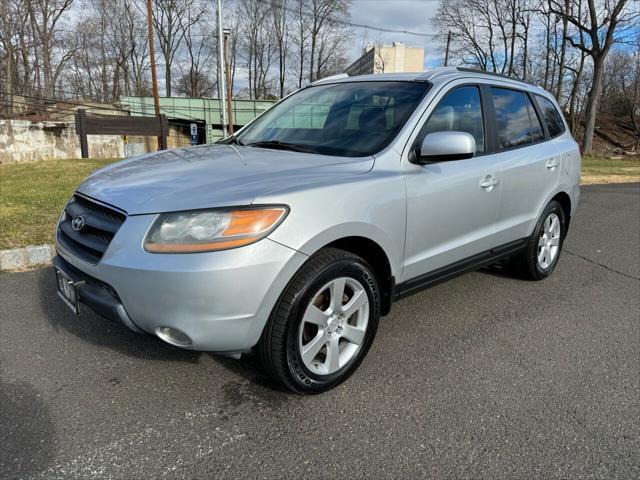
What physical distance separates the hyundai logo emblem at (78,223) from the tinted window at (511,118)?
2.90 meters

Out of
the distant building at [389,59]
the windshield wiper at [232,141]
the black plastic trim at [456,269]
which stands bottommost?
the black plastic trim at [456,269]

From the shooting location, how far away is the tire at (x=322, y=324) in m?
A: 2.32

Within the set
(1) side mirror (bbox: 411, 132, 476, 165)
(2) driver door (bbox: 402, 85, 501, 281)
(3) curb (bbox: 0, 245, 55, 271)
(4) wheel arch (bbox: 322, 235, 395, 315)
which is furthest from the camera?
(3) curb (bbox: 0, 245, 55, 271)

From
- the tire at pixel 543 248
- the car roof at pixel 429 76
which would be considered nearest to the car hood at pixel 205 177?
the car roof at pixel 429 76

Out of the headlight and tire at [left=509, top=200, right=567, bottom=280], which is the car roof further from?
the headlight

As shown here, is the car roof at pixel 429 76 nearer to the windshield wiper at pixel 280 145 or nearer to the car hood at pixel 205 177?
the windshield wiper at pixel 280 145

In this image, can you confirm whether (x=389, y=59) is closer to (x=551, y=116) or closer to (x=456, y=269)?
(x=551, y=116)

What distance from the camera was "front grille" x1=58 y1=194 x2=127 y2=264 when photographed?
2346mm

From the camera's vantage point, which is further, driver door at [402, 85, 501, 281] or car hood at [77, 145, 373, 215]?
driver door at [402, 85, 501, 281]

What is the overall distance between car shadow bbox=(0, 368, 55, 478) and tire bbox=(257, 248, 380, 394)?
104 cm

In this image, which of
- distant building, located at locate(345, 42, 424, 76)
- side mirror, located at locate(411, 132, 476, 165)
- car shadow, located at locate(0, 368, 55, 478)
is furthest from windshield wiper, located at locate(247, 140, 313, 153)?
distant building, located at locate(345, 42, 424, 76)

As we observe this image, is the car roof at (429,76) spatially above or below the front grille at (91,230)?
above

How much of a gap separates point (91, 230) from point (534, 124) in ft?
12.0

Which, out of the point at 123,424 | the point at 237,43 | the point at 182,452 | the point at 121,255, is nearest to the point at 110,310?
the point at 121,255
